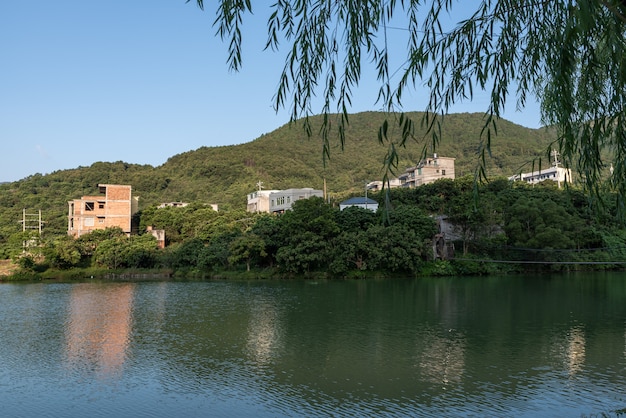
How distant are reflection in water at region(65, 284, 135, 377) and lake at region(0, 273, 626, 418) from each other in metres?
0.06

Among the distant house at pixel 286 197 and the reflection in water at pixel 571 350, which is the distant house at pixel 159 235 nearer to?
the distant house at pixel 286 197

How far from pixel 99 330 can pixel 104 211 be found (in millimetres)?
23821

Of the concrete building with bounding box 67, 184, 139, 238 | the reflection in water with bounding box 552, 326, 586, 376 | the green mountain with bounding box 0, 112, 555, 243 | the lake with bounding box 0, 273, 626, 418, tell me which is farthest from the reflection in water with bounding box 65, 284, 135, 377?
the green mountain with bounding box 0, 112, 555, 243

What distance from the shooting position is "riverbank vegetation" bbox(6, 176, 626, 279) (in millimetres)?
23875

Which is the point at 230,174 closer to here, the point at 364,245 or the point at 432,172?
the point at 432,172

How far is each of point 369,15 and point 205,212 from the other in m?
31.2

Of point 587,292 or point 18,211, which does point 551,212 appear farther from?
point 18,211

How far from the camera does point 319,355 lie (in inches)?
369

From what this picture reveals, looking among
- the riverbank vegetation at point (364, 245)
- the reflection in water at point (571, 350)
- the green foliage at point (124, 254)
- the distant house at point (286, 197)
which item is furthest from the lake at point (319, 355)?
the distant house at point (286, 197)

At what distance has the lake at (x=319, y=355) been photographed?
→ 265 inches

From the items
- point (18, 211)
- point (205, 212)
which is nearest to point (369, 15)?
point (205, 212)

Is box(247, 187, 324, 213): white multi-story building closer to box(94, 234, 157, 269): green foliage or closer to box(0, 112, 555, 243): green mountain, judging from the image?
box(0, 112, 555, 243): green mountain

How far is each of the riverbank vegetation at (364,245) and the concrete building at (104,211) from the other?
3976mm

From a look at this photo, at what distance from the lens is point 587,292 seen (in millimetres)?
17891
